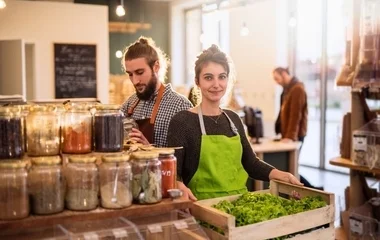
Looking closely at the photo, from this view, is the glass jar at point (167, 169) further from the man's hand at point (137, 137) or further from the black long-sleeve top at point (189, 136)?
the man's hand at point (137, 137)

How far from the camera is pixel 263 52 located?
8.54m

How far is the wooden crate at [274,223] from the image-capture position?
1.78 m

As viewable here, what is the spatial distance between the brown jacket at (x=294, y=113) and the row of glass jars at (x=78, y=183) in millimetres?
4532

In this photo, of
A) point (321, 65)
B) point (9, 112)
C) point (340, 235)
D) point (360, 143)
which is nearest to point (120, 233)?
point (9, 112)

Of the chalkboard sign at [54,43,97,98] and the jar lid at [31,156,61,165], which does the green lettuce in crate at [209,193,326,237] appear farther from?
the chalkboard sign at [54,43,97,98]

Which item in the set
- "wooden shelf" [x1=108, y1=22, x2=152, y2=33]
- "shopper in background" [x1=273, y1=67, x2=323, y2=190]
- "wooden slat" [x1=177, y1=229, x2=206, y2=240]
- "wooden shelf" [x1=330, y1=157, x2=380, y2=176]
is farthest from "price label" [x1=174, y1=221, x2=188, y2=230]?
"wooden shelf" [x1=108, y1=22, x2=152, y2=33]

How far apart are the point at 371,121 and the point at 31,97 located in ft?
15.2

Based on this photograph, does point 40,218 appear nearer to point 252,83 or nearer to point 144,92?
point 144,92

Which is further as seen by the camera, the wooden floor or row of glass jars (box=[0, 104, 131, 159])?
the wooden floor

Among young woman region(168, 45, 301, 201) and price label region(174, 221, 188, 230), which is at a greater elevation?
young woman region(168, 45, 301, 201)

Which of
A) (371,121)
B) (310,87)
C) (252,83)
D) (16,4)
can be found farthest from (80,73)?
(371,121)

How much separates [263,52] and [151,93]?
5967 millimetres

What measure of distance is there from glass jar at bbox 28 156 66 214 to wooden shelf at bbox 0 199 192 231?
0.03 metres

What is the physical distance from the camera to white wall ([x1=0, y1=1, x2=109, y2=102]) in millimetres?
6527
